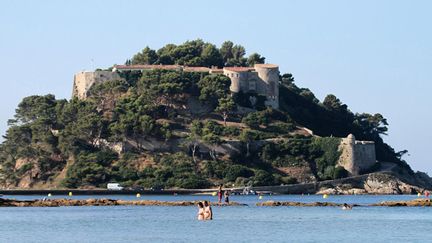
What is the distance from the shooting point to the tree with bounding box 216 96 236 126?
424ft

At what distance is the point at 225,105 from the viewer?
129250 mm

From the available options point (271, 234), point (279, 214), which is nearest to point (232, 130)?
point (279, 214)

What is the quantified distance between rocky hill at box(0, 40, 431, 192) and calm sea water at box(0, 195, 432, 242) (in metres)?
34.6

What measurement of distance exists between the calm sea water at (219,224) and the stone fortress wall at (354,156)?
38751mm

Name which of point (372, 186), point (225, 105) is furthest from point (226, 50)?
point (372, 186)

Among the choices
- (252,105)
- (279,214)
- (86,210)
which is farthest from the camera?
(252,105)

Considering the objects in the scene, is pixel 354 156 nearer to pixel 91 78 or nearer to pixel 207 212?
pixel 91 78

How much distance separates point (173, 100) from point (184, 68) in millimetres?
7766

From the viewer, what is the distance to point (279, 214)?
77.4m

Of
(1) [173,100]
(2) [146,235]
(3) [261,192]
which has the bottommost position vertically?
(2) [146,235]

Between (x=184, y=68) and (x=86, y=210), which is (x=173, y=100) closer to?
(x=184, y=68)

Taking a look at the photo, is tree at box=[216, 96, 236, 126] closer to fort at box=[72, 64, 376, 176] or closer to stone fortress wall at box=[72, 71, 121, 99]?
fort at box=[72, 64, 376, 176]

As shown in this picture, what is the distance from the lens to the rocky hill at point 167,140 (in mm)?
121812

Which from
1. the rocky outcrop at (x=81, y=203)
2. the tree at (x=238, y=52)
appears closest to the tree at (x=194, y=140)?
the tree at (x=238, y=52)
